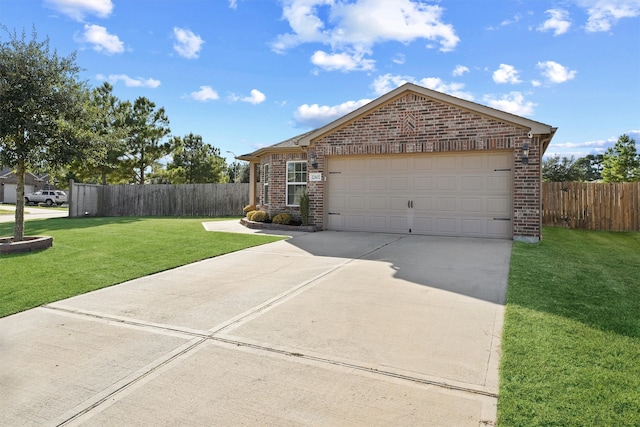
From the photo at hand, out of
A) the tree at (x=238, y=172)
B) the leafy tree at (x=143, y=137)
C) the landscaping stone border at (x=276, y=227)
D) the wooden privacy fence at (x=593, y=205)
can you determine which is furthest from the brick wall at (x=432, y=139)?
the tree at (x=238, y=172)

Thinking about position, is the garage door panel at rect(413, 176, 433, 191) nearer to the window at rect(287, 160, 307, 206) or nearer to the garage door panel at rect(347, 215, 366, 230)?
the garage door panel at rect(347, 215, 366, 230)

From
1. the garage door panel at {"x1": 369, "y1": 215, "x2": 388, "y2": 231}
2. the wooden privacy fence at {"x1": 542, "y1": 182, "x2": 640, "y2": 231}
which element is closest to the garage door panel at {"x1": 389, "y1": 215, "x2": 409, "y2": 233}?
the garage door panel at {"x1": 369, "y1": 215, "x2": 388, "y2": 231}

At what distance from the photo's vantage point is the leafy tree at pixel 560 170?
38.9 m

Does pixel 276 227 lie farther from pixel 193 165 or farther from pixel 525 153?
pixel 193 165

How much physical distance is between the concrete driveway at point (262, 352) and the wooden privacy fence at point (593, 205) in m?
10.1

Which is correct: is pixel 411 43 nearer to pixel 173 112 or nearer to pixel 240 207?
pixel 240 207

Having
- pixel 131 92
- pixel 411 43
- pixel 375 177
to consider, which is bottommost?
pixel 375 177

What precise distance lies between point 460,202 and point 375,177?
2561 millimetres

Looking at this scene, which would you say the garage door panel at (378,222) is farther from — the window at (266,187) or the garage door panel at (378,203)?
the window at (266,187)

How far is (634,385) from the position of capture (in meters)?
2.68

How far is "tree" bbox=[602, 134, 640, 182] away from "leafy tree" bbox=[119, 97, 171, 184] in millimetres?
29754

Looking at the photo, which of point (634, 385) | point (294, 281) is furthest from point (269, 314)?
point (634, 385)

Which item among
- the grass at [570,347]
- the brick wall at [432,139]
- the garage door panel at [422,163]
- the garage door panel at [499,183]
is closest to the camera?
the grass at [570,347]

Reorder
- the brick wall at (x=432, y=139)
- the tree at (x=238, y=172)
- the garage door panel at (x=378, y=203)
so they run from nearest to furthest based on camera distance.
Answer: the brick wall at (x=432, y=139), the garage door panel at (x=378, y=203), the tree at (x=238, y=172)
